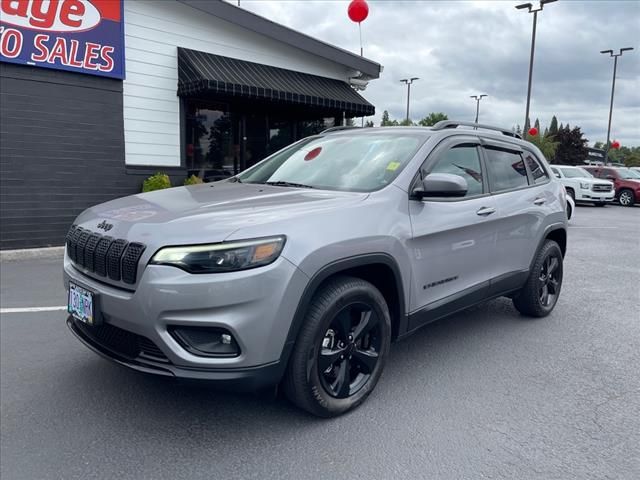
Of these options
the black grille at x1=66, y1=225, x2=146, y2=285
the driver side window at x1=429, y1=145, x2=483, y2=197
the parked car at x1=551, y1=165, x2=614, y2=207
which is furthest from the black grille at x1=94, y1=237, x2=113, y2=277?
the parked car at x1=551, y1=165, x2=614, y2=207

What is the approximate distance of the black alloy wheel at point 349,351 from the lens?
9.52 ft

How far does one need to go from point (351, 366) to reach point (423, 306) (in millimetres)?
694

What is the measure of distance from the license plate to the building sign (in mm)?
6585

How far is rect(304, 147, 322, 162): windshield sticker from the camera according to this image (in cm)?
400

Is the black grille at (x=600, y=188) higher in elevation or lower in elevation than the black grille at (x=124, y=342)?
higher

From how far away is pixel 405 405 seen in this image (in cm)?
318

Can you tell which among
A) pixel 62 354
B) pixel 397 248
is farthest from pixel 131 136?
pixel 397 248

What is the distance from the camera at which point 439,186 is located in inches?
126

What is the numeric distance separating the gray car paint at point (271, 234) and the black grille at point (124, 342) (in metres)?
0.09

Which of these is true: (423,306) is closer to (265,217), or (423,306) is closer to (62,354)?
(265,217)

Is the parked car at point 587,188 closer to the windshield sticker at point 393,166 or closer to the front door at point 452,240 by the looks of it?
the front door at point 452,240

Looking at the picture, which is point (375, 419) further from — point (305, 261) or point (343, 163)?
point (343, 163)

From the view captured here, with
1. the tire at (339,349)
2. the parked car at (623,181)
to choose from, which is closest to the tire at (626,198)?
the parked car at (623,181)

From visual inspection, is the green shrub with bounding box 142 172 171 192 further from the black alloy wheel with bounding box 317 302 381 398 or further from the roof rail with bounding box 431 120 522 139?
the black alloy wheel with bounding box 317 302 381 398
